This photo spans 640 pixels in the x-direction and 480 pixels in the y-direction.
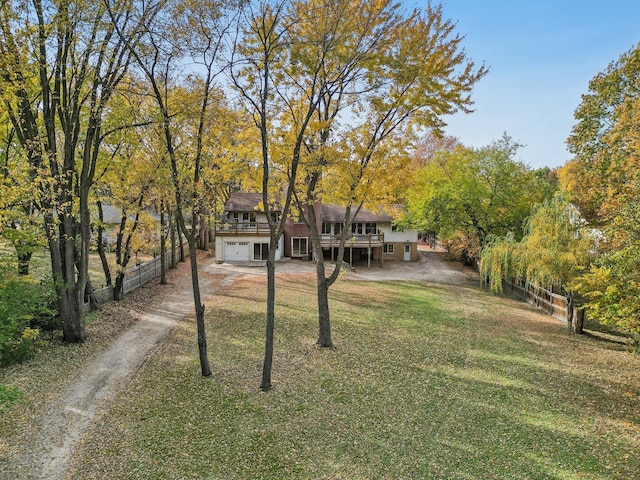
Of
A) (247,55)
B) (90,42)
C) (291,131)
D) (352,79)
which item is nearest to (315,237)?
(291,131)

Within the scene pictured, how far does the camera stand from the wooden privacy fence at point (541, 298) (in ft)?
59.6

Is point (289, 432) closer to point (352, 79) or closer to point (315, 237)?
point (315, 237)

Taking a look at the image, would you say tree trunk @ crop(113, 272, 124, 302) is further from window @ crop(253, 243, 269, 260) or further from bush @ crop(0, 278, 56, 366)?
window @ crop(253, 243, 269, 260)

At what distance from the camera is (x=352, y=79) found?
10.9 meters

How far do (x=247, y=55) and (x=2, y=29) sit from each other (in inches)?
236

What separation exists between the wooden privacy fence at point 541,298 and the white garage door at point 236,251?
1977 centimetres

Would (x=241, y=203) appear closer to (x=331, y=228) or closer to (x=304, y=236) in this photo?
(x=304, y=236)

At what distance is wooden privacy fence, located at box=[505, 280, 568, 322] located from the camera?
715 inches

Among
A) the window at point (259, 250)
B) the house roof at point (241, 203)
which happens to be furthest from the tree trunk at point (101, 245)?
the house roof at point (241, 203)

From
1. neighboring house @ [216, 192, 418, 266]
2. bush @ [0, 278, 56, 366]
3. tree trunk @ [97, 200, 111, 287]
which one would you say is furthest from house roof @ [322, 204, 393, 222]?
bush @ [0, 278, 56, 366]

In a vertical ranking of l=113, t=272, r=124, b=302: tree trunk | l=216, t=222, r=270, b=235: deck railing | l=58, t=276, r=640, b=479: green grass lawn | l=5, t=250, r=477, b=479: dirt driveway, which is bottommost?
l=58, t=276, r=640, b=479: green grass lawn

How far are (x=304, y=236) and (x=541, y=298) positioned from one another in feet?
61.2

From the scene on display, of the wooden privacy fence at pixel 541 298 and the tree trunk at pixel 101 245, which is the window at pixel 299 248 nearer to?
the wooden privacy fence at pixel 541 298

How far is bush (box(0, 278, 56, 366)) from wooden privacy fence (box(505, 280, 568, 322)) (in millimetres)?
20483
